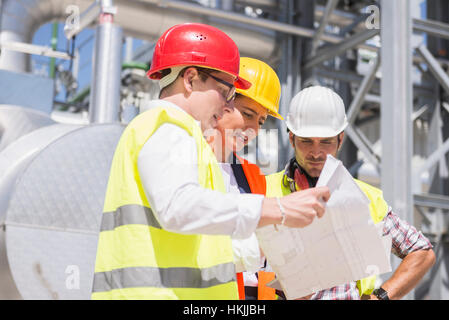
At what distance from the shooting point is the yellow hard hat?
2691 millimetres

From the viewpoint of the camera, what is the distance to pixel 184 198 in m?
1.31

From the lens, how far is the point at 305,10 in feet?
25.9

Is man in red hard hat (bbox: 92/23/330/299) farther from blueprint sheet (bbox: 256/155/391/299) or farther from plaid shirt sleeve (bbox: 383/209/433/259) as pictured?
plaid shirt sleeve (bbox: 383/209/433/259)

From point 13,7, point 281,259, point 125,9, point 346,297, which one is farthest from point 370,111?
point 281,259

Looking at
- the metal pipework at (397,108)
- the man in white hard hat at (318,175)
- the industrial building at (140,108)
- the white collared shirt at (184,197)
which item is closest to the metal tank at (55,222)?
the industrial building at (140,108)

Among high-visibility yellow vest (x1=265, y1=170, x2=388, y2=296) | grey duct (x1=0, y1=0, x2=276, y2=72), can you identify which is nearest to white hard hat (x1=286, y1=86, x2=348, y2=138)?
high-visibility yellow vest (x1=265, y1=170, x2=388, y2=296)

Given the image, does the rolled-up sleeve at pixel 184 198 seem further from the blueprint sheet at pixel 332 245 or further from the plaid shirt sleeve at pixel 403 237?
the plaid shirt sleeve at pixel 403 237

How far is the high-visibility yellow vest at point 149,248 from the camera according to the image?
4.58ft

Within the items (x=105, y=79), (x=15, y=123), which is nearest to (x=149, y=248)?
(x=15, y=123)

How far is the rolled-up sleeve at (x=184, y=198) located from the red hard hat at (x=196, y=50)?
32cm

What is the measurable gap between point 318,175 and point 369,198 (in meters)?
0.28

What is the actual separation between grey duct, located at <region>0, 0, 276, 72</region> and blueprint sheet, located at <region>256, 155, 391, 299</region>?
552 centimetres

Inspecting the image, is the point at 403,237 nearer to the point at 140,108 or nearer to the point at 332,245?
the point at 332,245
